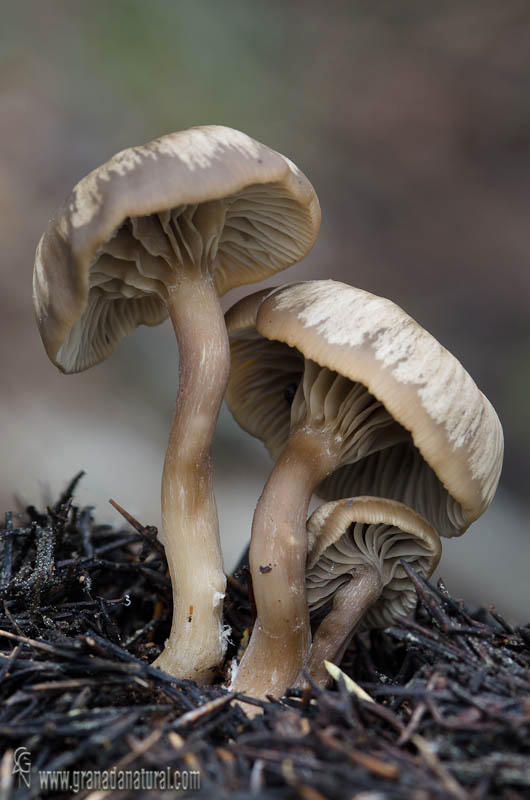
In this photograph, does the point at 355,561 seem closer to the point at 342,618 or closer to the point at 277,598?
the point at 342,618

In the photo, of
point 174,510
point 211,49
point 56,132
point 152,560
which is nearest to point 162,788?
point 174,510

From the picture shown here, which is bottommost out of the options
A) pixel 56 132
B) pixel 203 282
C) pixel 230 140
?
pixel 203 282

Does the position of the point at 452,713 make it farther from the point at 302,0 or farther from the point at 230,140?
the point at 302,0

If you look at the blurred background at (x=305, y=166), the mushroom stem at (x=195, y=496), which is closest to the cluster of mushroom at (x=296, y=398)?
the mushroom stem at (x=195, y=496)

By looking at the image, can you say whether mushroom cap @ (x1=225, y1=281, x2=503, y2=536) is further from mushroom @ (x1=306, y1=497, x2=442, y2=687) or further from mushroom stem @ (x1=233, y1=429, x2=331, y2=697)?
mushroom stem @ (x1=233, y1=429, x2=331, y2=697)

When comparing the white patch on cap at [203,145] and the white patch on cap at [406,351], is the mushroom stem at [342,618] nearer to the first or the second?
the white patch on cap at [406,351]

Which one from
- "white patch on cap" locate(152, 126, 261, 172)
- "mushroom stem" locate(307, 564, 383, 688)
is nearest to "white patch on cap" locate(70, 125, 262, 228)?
"white patch on cap" locate(152, 126, 261, 172)

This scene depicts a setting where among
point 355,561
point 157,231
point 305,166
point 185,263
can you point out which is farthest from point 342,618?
point 305,166

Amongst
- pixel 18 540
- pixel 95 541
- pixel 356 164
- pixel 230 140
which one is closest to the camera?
pixel 230 140
